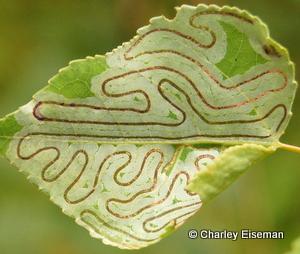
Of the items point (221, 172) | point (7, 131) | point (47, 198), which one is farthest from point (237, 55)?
point (47, 198)

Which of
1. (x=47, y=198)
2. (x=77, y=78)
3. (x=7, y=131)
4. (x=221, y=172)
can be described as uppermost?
(x=47, y=198)

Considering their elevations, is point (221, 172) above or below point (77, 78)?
below

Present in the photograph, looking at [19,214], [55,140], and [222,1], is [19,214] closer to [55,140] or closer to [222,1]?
[222,1]

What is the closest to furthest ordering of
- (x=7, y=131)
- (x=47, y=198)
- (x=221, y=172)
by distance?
1. (x=221, y=172)
2. (x=7, y=131)
3. (x=47, y=198)

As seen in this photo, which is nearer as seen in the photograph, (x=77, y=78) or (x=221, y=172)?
(x=221, y=172)

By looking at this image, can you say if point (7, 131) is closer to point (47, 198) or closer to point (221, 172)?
point (221, 172)

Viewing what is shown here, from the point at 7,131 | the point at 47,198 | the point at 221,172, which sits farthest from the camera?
the point at 47,198

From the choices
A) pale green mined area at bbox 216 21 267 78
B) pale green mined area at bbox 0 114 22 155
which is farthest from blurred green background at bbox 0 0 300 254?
pale green mined area at bbox 0 114 22 155
